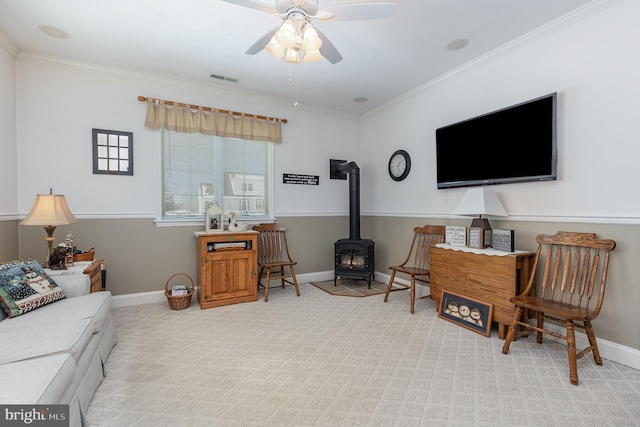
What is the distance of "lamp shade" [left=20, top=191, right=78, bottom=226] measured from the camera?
2.36 m

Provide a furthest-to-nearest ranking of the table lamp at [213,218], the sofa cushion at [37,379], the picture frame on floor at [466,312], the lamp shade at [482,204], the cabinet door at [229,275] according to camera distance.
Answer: the table lamp at [213,218] < the cabinet door at [229,275] < the lamp shade at [482,204] < the picture frame on floor at [466,312] < the sofa cushion at [37,379]

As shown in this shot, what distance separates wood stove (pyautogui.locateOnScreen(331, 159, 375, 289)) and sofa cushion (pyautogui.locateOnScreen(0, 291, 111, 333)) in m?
2.84

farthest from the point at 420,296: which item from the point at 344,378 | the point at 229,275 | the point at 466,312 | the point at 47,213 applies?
the point at 47,213

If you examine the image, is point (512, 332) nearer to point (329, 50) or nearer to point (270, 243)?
point (329, 50)

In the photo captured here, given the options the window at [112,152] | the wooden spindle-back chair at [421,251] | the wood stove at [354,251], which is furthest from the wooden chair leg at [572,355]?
the window at [112,152]

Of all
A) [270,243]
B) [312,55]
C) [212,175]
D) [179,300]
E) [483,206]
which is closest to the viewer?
[312,55]

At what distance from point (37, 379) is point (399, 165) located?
408 centimetres

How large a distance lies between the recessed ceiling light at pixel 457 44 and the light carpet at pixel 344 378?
2.75 meters

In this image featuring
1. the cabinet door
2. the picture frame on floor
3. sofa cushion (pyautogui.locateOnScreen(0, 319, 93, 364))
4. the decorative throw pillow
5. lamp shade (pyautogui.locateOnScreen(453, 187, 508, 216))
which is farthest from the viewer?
the cabinet door

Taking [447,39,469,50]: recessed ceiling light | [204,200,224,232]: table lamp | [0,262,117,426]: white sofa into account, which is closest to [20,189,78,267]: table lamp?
[0,262,117,426]: white sofa

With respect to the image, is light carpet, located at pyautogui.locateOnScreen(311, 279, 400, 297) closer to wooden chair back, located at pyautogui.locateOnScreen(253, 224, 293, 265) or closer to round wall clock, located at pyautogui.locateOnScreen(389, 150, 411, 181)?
wooden chair back, located at pyautogui.locateOnScreen(253, 224, 293, 265)

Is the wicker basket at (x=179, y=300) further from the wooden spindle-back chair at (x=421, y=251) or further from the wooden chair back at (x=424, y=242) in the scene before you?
the wooden chair back at (x=424, y=242)

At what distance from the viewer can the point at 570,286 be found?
2398 millimetres

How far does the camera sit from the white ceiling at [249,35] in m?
2.38
